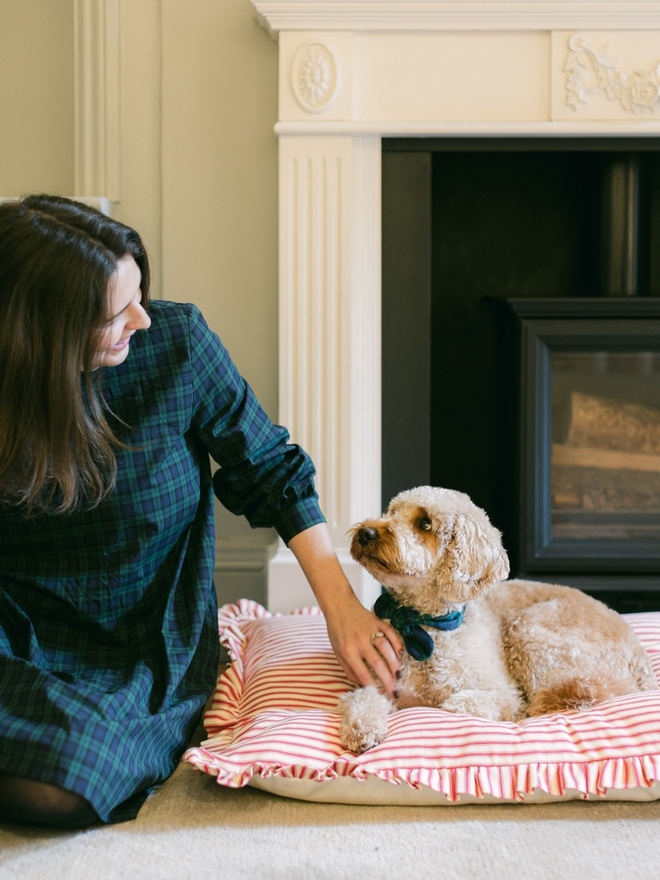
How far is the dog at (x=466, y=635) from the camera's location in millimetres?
1236

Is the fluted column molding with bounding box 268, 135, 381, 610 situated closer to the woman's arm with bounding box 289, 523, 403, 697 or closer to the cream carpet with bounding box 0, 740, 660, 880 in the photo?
the woman's arm with bounding box 289, 523, 403, 697

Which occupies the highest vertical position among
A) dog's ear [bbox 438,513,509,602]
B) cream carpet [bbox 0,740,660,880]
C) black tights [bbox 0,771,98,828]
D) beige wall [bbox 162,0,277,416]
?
beige wall [bbox 162,0,277,416]

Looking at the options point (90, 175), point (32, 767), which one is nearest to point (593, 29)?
point (90, 175)

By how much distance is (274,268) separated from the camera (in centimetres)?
218

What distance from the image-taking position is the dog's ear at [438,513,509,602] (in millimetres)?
1227

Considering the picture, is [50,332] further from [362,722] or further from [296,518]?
[362,722]

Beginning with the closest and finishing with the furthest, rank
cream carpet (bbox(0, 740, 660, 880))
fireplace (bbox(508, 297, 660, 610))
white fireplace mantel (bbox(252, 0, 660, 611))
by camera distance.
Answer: cream carpet (bbox(0, 740, 660, 880)) < white fireplace mantel (bbox(252, 0, 660, 611)) < fireplace (bbox(508, 297, 660, 610))

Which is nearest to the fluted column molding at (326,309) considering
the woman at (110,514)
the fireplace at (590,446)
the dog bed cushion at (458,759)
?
the fireplace at (590,446)

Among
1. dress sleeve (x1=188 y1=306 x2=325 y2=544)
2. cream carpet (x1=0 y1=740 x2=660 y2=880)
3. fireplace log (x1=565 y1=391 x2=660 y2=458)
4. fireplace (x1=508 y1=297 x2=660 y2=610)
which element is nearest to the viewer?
cream carpet (x1=0 y1=740 x2=660 y2=880)

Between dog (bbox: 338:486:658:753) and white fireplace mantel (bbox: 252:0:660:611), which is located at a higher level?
white fireplace mantel (bbox: 252:0:660:611)

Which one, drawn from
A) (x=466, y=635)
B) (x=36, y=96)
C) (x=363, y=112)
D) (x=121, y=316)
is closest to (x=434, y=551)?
(x=466, y=635)

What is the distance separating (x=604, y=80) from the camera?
199 cm

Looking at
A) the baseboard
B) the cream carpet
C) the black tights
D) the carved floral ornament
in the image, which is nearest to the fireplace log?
the carved floral ornament

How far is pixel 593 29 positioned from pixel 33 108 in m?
1.60
